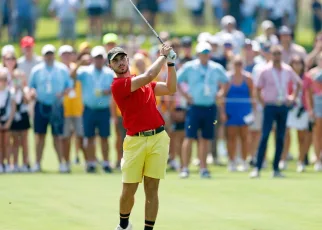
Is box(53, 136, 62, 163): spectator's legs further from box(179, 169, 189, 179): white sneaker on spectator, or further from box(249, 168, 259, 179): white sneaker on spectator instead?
box(249, 168, 259, 179): white sneaker on spectator

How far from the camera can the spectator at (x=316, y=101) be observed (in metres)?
21.0

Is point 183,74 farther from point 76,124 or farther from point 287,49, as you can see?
point 287,49

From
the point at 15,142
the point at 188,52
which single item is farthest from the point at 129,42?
the point at 15,142

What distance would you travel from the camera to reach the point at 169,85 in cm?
1196

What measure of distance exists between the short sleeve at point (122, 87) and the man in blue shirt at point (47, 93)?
852 cm

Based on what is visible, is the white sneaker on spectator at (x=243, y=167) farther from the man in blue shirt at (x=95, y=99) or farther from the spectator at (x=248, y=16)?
the spectator at (x=248, y=16)

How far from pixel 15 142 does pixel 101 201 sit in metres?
5.39

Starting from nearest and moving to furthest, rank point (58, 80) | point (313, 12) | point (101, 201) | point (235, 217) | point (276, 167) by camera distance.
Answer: point (235, 217) → point (101, 201) → point (276, 167) → point (58, 80) → point (313, 12)

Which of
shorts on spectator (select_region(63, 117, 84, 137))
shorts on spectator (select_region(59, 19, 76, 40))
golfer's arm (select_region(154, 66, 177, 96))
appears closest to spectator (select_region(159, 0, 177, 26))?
shorts on spectator (select_region(59, 19, 76, 40))

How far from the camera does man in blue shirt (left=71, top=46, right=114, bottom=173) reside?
795 inches

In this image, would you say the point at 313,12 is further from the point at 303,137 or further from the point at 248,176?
the point at 248,176

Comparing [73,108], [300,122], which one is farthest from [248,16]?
[73,108]

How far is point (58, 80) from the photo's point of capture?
20.2 meters

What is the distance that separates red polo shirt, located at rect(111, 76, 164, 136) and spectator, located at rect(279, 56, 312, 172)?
924 centimetres
